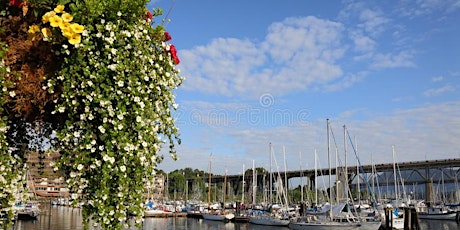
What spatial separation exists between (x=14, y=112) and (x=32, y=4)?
3.77 feet

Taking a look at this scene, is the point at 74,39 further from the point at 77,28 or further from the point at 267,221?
the point at 267,221

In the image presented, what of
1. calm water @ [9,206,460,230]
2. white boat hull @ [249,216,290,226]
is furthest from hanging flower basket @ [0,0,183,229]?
white boat hull @ [249,216,290,226]

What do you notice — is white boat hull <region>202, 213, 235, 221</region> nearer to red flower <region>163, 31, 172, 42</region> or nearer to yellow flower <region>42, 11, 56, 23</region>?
red flower <region>163, 31, 172, 42</region>

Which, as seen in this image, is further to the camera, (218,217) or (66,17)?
(218,217)

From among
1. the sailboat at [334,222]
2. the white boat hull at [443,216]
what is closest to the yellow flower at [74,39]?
the sailboat at [334,222]

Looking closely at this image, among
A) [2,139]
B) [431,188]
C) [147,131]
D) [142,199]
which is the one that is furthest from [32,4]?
[431,188]

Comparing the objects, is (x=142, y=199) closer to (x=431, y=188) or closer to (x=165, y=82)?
(x=165, y=82)

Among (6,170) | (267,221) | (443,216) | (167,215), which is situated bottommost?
(167,215)

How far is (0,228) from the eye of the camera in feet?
16.0

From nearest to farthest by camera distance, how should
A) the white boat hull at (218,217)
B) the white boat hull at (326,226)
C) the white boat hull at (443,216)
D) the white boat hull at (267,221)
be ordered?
the white boat hull at (326,226)
the white boat hull at (267,221)
the white boat hull at (443,216)
the white boat hull at (218,217)

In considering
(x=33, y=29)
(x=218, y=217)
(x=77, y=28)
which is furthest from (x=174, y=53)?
(x=218, y=217)

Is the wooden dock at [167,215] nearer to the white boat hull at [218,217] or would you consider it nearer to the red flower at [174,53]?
the white boat hull at [218,217]

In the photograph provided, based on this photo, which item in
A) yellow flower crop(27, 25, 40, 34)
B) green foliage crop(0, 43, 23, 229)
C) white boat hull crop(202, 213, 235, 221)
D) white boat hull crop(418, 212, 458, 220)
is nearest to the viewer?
green foliage crop(0, 43, 23, 229)

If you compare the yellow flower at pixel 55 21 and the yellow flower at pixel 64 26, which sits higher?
the yellow flower at pixel 55 21
